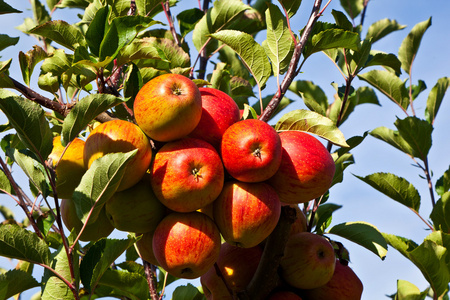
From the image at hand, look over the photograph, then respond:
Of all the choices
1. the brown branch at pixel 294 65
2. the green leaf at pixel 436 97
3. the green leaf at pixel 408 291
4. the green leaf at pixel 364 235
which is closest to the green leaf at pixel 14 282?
the brown branch at pixel 294 65

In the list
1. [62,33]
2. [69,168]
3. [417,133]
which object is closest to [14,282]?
[69,168]

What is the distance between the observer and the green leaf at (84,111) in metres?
1.46

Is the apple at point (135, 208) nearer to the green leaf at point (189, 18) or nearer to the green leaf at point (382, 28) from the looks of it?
the green leaf at point (189, 18)

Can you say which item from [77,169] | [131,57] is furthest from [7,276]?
→ [131,57]

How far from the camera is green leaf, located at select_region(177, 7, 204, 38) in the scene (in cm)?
275

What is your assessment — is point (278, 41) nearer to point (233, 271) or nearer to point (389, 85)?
point (233, 271)

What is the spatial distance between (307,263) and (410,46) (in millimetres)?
2108

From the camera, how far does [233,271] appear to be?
5.70 ft

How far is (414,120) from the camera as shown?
2754 millimetres

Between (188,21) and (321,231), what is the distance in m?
1.41

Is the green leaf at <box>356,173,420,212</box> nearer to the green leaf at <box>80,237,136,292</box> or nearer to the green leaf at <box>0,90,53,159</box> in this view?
the green leaf at <box>80,237,136,292</box>

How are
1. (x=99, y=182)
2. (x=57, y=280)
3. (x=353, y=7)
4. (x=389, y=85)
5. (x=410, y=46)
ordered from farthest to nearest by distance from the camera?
(x=353, y=7), (x=410, y=46), (x=389, y=85), (x=57, y=280), (x=99, y=182)

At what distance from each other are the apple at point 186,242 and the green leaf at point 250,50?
64 centimetres

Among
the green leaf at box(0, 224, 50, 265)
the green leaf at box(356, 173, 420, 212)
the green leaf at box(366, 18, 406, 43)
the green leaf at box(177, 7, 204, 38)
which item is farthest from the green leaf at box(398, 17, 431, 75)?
the green leaf at box(0, 224, 50, 265)
